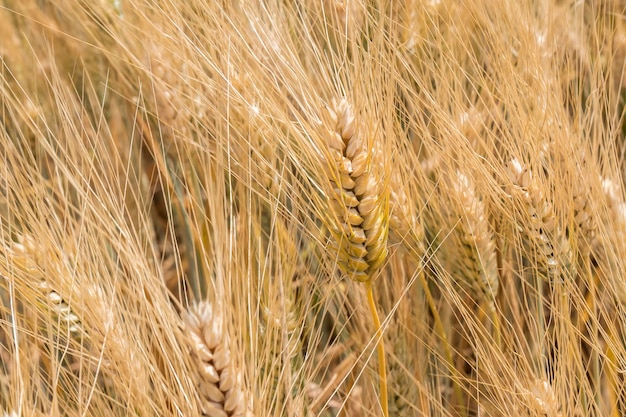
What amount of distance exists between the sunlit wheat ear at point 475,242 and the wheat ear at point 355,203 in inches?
6.3

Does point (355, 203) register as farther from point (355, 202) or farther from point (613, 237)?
point (613, 237)

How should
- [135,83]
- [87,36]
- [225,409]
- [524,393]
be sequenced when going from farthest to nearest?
[87,36] < [135,83] < [524,393] < [225,409]

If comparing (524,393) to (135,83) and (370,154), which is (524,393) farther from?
(135,83)

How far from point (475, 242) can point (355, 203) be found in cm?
20

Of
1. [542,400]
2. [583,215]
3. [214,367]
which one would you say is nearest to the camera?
[214,367]

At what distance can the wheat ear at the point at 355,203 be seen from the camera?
700 millimetres

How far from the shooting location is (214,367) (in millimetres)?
633

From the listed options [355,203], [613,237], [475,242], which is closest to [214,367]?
[355,203]

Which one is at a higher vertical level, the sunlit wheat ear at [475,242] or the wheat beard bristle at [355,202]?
the wheat beard bristle at [355,202]

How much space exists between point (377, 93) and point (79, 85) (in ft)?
2.17

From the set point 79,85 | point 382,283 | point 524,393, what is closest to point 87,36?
point 79,85

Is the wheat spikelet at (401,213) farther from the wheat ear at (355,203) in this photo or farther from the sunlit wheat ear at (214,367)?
the sunlit wheat ear at (214,367)

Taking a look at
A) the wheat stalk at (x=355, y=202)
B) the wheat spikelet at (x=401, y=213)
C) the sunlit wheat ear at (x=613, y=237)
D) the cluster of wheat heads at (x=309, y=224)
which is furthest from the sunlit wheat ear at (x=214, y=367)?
the sunlit wheat ear at (x=613, y=237)

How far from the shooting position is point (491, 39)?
84 centimetres
